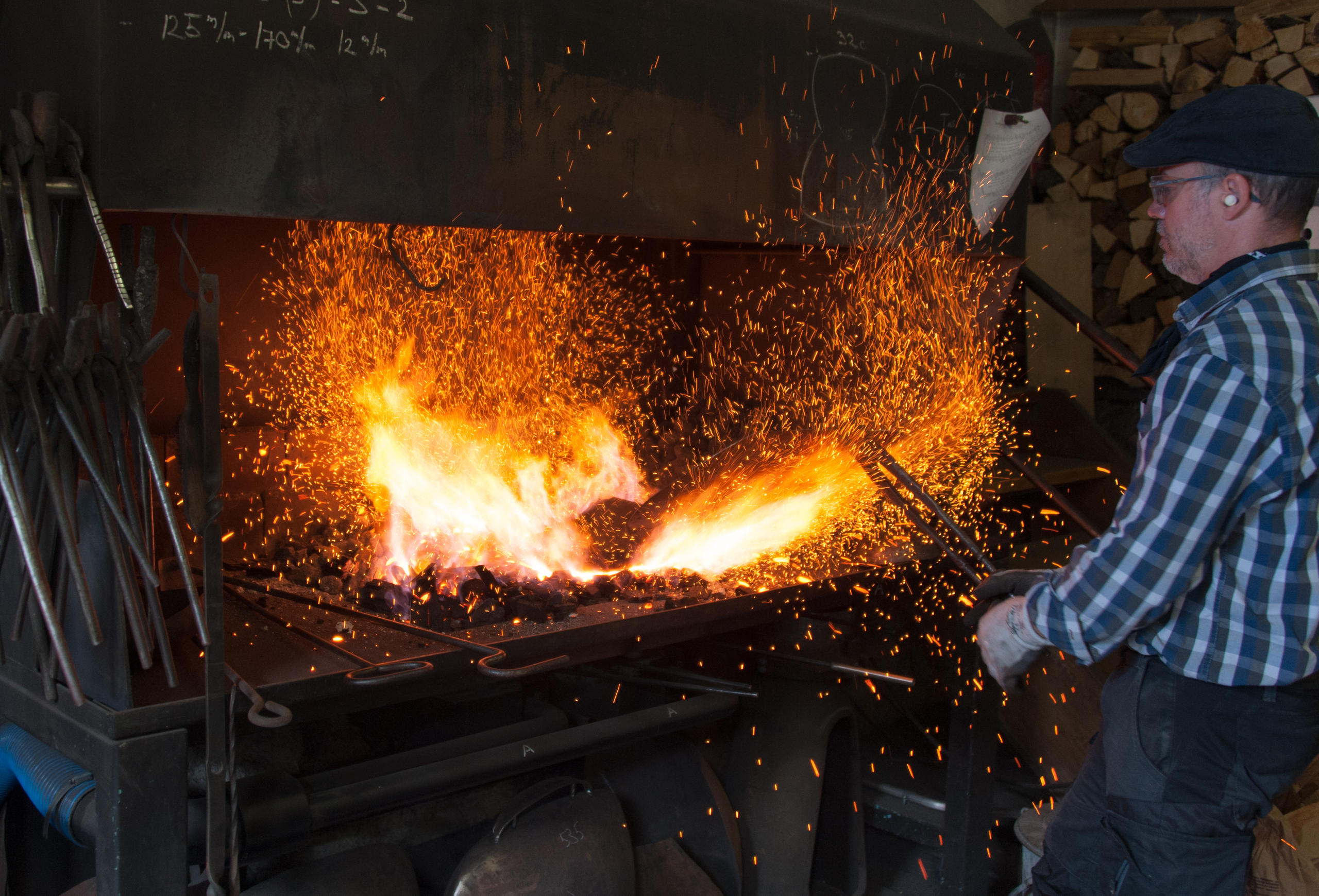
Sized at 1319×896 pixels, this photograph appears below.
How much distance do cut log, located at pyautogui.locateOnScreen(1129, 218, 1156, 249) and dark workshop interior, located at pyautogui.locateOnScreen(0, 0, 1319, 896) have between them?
55 cm

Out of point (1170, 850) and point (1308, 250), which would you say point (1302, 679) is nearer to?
point (1170, 850)

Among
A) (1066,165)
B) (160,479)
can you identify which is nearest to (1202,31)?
(1066,165)

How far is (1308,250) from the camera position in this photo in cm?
169

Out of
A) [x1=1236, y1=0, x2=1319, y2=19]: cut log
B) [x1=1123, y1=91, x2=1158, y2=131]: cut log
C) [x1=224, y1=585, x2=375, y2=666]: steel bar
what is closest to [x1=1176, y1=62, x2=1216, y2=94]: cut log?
[x1=1123, y1=91, x2=1158, y2=131]: cut log

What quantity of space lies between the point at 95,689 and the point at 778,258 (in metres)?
2.43

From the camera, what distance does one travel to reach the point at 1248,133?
1654mm

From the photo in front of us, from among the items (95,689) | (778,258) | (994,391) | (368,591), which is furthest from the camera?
(994,391)

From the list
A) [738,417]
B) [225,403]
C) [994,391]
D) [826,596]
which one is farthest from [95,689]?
[994,391]

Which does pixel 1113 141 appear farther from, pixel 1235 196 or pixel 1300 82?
pixel 1235 196

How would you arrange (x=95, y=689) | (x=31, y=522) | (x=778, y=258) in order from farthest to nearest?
(x=778, y=258), (x=95, y=689), (x=31, y=522)

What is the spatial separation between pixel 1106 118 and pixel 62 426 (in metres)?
4.42

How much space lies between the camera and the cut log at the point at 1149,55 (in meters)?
4.53

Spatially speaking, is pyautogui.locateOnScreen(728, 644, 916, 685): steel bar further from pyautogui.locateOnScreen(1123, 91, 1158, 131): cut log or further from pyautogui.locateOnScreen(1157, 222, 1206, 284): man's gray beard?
pyautogui.locateOnScreen(1123, 91, 1158, 131): cut log

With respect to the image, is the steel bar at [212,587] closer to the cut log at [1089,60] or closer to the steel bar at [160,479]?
the steel bar at [160,479]
